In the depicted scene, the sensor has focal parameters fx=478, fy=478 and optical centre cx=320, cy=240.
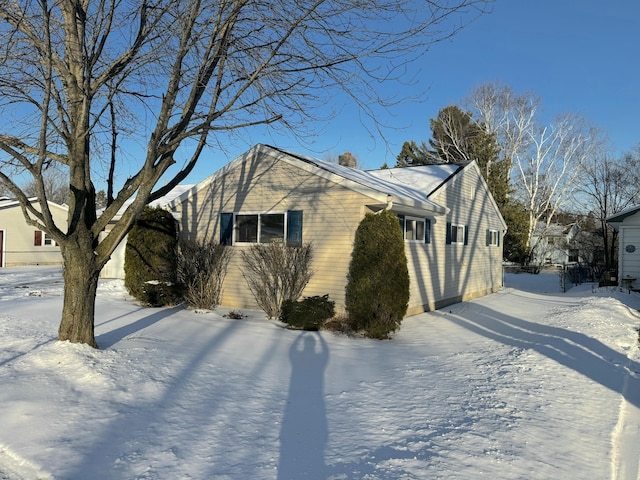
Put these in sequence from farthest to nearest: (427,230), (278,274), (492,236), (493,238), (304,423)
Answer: (493,238), (492,236), (427,230), (278,274), (304,423)

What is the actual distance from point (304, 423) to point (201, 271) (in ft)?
25.4

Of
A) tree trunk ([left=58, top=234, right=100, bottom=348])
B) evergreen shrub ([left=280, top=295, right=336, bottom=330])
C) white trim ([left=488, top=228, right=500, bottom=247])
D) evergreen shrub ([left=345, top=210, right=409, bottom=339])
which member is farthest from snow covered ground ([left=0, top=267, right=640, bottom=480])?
white trim ([left=488, top=228, right=500, bottom=247])

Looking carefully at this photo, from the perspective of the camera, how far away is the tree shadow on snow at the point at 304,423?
143 inches

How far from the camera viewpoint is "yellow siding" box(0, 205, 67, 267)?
26.4 meters

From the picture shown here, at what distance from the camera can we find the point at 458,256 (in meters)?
15.6

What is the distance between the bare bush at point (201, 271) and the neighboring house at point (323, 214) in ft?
1.83

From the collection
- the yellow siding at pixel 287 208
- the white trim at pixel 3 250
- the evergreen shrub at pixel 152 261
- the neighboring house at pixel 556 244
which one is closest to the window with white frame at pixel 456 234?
the yellow siding at pixel 287 208

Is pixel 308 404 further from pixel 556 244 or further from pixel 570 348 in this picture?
pixel 556 244

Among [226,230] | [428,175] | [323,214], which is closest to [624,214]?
[428,175]

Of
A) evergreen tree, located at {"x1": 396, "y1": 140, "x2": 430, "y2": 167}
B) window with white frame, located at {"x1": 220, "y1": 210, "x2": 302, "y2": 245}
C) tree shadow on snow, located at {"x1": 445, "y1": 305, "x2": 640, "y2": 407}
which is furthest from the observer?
evergreen tree, located at {"x1": 396, "y1": 140, "x2": 430, "y2": 167}

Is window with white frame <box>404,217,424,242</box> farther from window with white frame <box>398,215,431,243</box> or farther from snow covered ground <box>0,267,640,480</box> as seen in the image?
snow covered ground <box>0,267,640,480</box>

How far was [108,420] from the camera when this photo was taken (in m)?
4.39

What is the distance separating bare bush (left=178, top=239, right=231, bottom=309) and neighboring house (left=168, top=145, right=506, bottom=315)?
56cm

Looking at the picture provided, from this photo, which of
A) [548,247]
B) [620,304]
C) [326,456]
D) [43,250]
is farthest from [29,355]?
[548,247]
